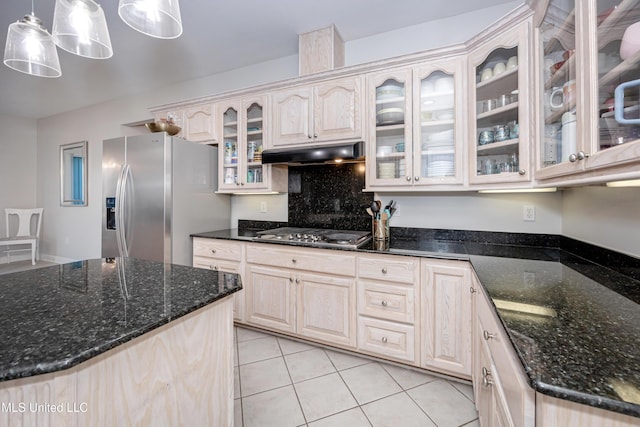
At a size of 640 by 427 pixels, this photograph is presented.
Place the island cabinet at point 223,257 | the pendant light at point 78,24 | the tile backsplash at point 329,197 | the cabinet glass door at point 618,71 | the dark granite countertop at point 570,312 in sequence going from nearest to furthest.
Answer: the dark granite countertop at point 570,312, the cabinet glass door at point 618,71, the pendant light at point 78,24, the island cabinet at point 223,257, the tile backsplash at point 329,197

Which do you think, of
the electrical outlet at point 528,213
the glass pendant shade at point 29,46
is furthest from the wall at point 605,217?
the glass pendant shade at point 29,46

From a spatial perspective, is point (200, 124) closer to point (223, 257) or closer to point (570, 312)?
point (223, 257)

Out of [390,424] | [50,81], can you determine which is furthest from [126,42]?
[390,424]

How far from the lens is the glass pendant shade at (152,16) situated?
3.55ft

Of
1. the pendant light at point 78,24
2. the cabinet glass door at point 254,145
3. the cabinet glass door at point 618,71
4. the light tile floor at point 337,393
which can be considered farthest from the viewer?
the cabinet glass door at point 254,145

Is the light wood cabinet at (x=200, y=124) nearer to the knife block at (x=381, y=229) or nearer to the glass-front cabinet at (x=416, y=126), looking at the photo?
the glass-front cabinet at (x=416, y=126)

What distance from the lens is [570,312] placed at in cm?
89

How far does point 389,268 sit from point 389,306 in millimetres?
262

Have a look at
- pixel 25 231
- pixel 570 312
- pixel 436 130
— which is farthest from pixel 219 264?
pixel 25 231

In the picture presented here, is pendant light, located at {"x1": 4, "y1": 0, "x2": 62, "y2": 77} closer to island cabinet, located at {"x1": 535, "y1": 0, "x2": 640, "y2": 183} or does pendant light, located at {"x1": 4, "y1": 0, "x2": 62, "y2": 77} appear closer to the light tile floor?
the light tile floor

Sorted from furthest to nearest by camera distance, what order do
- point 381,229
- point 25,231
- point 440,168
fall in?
point 25,231
point 381,229
point 440,168

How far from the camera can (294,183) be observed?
287cm

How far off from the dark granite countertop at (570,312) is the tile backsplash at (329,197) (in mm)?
693

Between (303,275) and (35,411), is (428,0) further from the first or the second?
(35,411)
